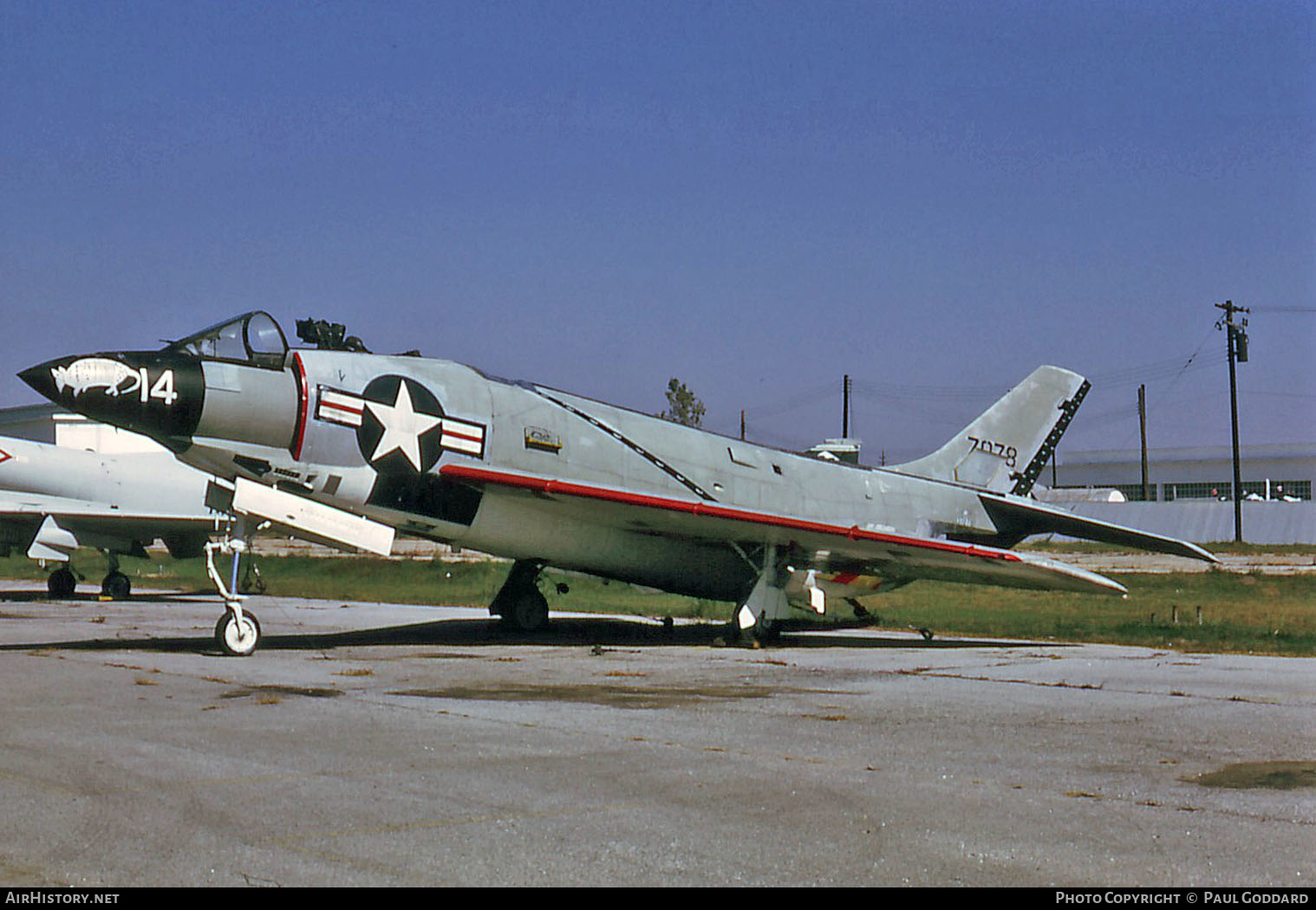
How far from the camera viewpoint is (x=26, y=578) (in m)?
41.1

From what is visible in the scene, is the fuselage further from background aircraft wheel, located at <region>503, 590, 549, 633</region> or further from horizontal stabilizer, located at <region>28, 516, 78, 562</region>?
horizontal stabilizer, located at <region>28, 516, 78, 562</region>

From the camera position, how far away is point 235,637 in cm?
1300

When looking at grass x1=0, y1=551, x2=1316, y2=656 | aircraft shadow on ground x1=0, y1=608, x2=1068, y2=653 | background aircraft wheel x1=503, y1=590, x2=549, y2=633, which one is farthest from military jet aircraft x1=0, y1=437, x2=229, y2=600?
background aircraft wheel x1=503, y1=590, x2=549, y2=633

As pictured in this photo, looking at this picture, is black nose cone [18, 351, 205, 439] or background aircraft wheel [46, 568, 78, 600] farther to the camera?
background aircraft wheel [46, 568, 78, 600]

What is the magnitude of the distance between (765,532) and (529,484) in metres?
3.11

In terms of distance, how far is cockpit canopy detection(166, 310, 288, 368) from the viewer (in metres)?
12.9

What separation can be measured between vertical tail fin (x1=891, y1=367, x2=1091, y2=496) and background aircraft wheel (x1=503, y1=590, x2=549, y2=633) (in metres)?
6.47

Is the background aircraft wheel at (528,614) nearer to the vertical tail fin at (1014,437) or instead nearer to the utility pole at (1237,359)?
the vertical tail fin at (1014,437)

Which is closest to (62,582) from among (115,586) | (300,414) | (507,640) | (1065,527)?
(115,586)

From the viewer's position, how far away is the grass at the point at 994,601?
1838 centimetres

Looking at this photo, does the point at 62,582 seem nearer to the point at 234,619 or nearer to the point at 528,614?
the point at 528,614

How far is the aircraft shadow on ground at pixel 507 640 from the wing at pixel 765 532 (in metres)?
1.09

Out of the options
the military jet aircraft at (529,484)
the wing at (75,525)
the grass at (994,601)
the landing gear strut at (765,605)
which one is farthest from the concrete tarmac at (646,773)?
the wing at (75,525)

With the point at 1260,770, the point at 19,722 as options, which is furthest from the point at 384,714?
the point at 1260,770
